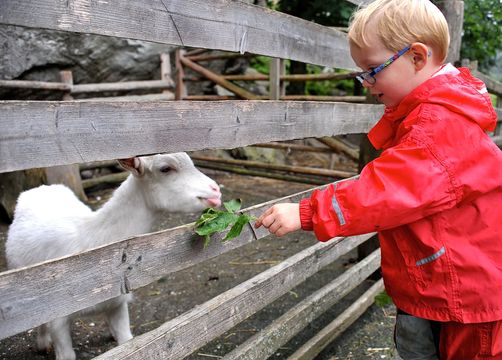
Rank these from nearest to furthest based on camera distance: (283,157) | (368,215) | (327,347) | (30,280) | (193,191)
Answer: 1. (30,280)
2. (368,215)
3. (193,191)
4. (327,347)
5. (283,157)

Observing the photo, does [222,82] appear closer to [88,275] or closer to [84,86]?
[84,86]

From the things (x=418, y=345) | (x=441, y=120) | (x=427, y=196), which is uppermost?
(x=441, y=120)

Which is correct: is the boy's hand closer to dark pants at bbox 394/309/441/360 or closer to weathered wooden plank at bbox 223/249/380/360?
dark pants at bbox 394/309/441/360

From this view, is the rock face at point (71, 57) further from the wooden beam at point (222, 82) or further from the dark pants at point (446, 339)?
the dark pants at point (446, 339)

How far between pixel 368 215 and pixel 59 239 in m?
1.72

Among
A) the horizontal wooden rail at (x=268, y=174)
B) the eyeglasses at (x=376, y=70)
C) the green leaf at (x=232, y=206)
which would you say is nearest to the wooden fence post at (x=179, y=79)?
the horizontal wooden rail at (x=268, y=174)

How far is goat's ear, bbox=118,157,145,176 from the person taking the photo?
6.81 ft

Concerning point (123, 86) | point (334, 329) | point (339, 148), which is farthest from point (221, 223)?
point (123, 86)

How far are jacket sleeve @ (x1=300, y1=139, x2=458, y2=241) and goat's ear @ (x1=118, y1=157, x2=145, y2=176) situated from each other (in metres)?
1.06

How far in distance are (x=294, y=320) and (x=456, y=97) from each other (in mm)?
1504

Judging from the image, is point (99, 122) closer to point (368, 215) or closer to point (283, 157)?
point (368, 215)

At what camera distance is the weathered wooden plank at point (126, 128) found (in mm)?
1175

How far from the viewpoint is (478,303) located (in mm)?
1482

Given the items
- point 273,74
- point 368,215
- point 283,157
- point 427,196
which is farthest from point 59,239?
point 283,157
